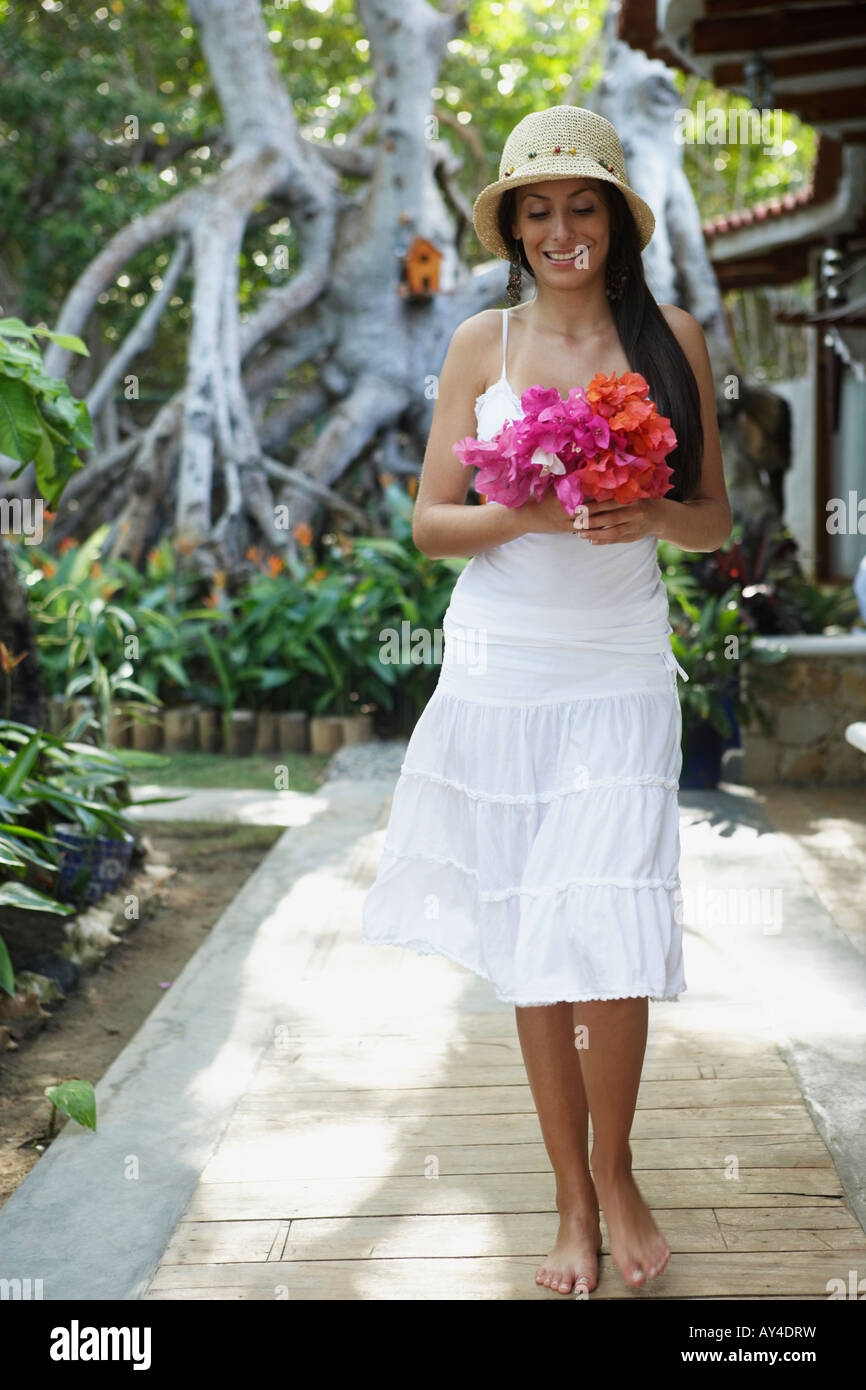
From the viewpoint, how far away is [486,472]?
205 cm

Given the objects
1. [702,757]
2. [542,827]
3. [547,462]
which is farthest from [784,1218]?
[702,757]

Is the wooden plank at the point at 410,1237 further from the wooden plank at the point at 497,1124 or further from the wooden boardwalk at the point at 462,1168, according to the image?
the wooden plank at the point at 497,1124

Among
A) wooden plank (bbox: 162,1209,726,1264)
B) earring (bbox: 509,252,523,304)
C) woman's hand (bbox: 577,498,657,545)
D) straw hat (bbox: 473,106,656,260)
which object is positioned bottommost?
wooden plank (bbox: 162,1209,726,1264)

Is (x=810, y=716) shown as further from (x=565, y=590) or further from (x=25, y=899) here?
(x=565, y=590)

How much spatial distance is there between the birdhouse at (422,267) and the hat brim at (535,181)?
25.0ft

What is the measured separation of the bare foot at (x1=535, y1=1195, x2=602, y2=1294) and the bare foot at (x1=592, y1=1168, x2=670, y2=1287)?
0.08 ft

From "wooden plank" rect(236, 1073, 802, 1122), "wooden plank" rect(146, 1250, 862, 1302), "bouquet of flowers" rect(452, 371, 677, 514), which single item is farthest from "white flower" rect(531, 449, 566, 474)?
"wooden plank" rect(236, 1073, 802, 1122)

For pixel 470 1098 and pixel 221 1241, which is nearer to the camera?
pixel 221 1241

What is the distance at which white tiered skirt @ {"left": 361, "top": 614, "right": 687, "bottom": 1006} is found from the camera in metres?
2.15

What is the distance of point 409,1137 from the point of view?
2.79 m

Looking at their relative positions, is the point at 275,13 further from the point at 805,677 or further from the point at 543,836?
the point at 543,836

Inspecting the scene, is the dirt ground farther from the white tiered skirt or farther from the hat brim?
the hat brim

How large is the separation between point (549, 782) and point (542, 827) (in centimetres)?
7
